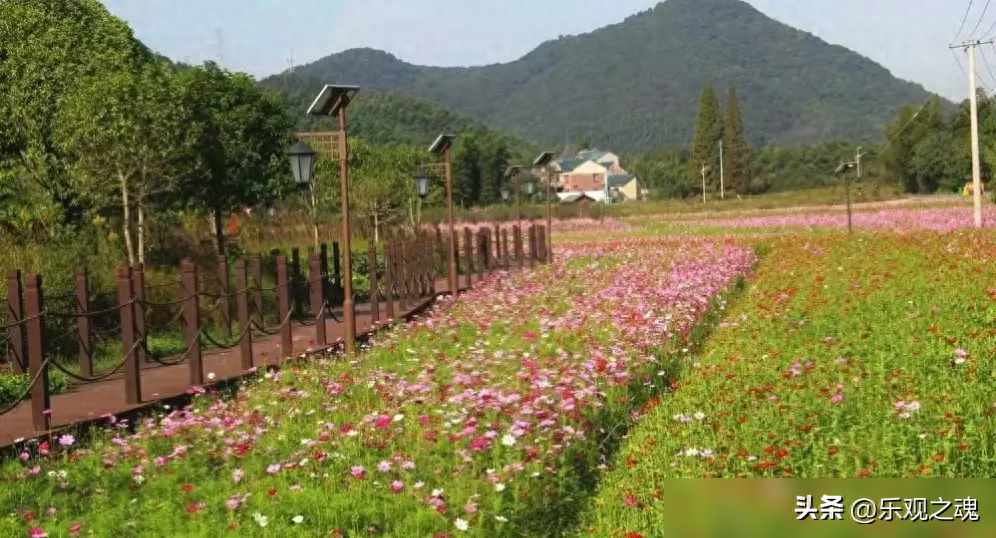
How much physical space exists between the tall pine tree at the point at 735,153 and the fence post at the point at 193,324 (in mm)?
81345

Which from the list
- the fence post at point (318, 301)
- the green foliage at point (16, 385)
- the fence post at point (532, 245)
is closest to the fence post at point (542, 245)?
the fence post at point (532, 245)

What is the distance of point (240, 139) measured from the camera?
34000mm

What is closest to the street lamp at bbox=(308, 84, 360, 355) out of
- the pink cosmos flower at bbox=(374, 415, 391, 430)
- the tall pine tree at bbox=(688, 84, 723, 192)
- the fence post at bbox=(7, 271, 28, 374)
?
the fence post at bbox=(7, 271, 28, 374)

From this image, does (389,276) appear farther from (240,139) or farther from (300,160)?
(240,139)

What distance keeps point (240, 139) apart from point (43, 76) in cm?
1221

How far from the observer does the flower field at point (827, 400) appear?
566cm

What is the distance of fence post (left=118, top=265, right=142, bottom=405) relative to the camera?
8.52 metres

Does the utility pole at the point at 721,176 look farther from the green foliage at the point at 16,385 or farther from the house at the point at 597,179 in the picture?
the green foliage at the point at 16,385

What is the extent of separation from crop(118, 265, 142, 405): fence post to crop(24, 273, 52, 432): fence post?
0.97 metres

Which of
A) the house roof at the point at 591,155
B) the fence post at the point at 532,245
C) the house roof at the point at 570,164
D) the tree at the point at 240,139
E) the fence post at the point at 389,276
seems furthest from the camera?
the house roof at the point at 591,155

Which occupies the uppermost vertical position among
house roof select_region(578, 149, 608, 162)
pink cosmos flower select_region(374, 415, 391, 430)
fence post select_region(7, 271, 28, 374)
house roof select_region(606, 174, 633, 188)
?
house roof select_region(578, 149, 608, 162)

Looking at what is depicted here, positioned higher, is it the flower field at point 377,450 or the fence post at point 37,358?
the fence post at point 37,358

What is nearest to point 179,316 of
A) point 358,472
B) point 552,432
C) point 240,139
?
point 552,432

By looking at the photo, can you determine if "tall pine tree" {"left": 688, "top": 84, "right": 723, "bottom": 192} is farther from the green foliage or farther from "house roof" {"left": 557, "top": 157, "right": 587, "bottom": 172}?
the green foliage
